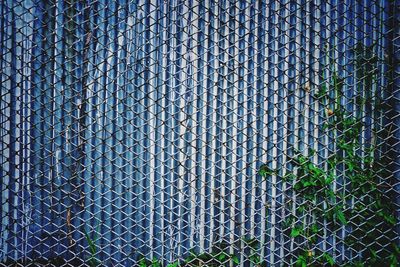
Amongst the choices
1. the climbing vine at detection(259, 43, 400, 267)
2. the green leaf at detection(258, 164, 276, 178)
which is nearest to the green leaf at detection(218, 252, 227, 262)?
the climbing vine at detection(259, 43, 400, 267)

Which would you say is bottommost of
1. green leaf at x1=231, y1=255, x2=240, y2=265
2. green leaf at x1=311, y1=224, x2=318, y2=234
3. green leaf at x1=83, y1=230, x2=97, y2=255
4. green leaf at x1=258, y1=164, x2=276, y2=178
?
green leaf at x1=231, y1=255, x2=240, y2=265

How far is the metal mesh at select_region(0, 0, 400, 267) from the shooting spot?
271cm

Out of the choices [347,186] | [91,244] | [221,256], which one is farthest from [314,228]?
[91,244]

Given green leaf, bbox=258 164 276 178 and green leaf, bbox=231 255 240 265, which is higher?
green leaf, bbox=258 164 276 178

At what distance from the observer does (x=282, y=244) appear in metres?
2.77

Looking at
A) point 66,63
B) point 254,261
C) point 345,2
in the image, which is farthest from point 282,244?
point 66,63

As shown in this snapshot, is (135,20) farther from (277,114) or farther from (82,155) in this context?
(277,114)

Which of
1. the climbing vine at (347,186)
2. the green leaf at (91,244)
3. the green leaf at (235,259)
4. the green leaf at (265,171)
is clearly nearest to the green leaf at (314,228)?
the climbing vine at (347,186)

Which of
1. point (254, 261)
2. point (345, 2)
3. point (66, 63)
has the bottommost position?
point (254, 261)

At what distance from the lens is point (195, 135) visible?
9.04ft

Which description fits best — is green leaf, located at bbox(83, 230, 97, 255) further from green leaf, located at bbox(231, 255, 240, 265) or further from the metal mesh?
green leaf, located at bbox(231, 255, 240, 265)

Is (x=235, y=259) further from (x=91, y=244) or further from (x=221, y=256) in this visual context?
(x=91, y=244)

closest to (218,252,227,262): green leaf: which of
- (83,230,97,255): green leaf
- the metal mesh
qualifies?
the metal mesh

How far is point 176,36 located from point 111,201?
52.4 inches
